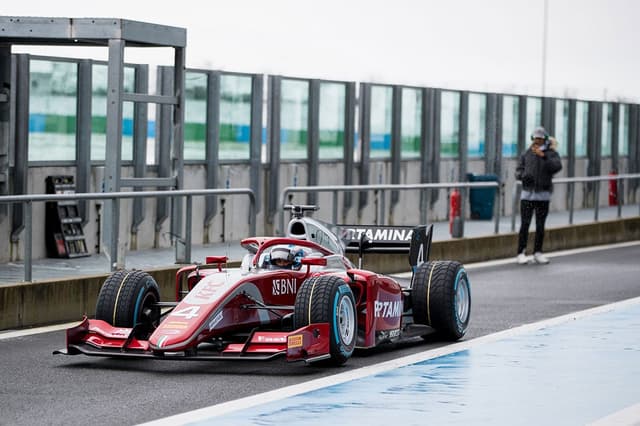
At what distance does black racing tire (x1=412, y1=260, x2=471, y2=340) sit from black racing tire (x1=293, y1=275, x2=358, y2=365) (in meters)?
1.56

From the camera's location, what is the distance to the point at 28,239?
47.9 ft

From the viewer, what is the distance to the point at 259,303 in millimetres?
12070

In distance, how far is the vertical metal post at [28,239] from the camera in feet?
47.8

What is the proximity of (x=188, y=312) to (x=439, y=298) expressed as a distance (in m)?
2.67

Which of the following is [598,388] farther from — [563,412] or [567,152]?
[567,152]

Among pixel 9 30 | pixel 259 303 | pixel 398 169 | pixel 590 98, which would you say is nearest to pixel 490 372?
pixel 259 303

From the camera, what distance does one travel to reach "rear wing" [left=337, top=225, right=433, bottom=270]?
14.3 meters

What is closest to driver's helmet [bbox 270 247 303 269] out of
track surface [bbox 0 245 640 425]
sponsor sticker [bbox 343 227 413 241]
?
track surface [bbox 0 245 640 425]

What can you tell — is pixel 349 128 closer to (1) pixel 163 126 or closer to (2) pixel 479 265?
(2) pixel 479 265

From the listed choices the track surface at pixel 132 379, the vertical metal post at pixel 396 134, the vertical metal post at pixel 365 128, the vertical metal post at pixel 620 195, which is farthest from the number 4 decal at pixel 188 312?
the vertical metal post at pixel 620 195

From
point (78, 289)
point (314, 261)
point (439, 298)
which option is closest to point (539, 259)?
point (78, 289)

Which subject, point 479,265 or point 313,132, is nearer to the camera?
point 479,265

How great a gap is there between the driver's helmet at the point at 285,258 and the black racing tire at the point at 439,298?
131 cm

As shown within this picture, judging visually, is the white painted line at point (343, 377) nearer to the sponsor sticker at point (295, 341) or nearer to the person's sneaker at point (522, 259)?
the sponsor sticker at point (295, 341)
